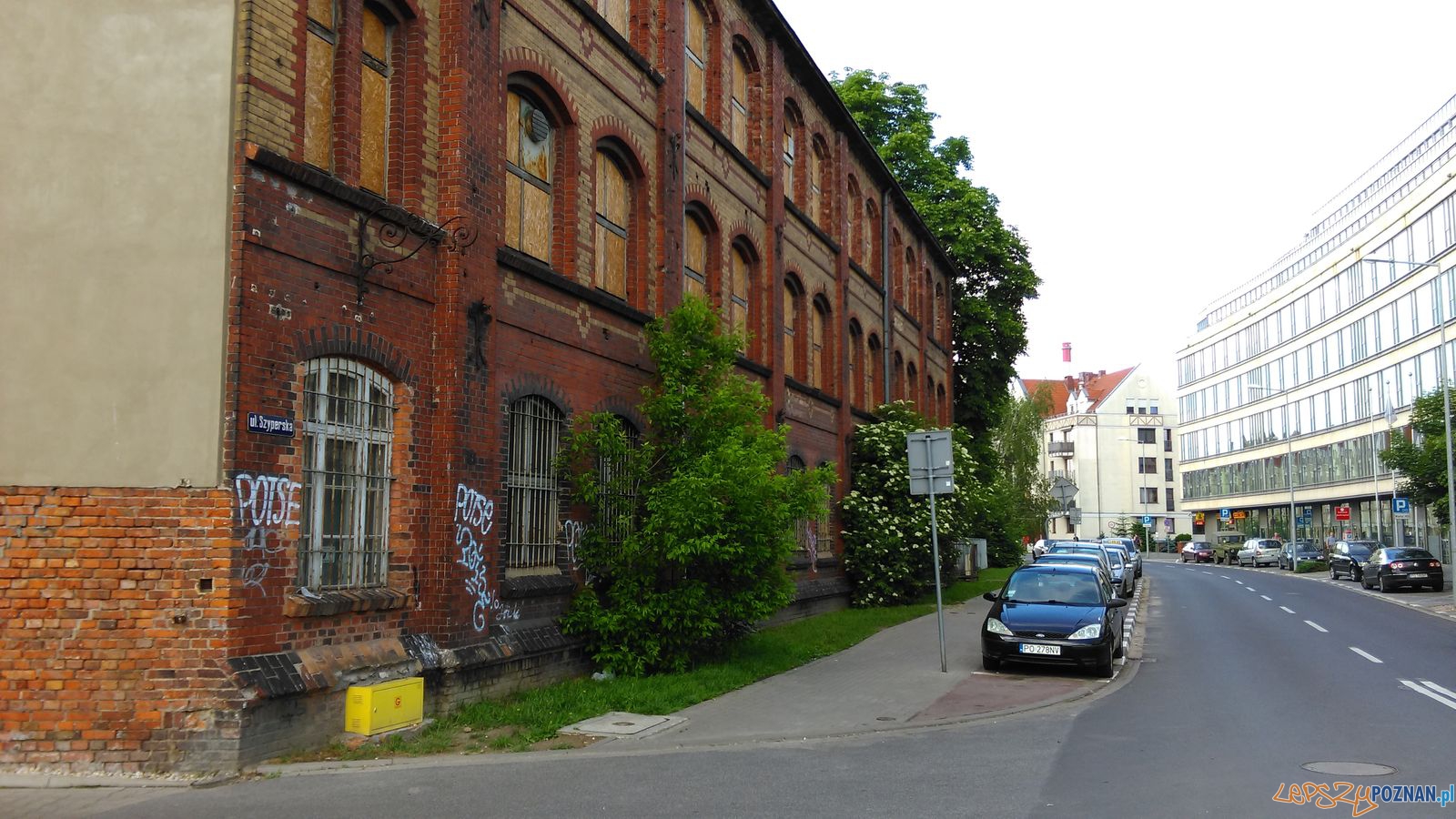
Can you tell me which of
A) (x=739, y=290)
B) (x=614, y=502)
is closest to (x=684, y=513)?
(x=614, y=502)

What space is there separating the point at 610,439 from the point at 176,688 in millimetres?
5939

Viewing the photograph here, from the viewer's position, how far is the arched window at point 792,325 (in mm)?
23891

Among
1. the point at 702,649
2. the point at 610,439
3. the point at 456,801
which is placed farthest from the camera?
the point at 702,649

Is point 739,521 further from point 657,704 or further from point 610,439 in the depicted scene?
→ point 657,704

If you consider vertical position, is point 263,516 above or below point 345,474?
below

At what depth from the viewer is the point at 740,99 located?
22.0 m

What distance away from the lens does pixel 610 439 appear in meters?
13.5

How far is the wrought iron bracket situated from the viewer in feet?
33.9

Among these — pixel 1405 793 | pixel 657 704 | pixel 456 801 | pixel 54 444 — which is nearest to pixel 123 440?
pixel 54 444

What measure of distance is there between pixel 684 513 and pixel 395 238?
4479mm

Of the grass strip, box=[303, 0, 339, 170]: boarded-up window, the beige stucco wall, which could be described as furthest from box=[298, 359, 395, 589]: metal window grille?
box=[303, 0, 339, 170]: boarded-up window

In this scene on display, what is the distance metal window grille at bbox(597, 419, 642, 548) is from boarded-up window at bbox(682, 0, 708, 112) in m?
7.10

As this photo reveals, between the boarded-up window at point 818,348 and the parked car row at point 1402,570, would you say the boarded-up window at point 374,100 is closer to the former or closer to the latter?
the boarded-up window at point 818,348

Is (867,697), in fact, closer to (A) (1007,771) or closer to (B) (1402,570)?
(A) (1007,771)
